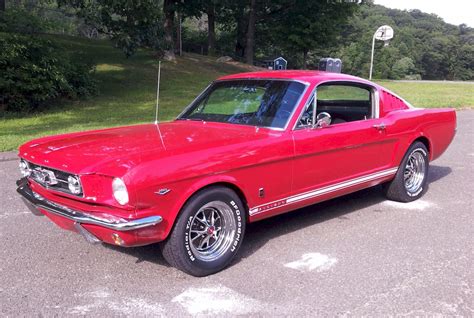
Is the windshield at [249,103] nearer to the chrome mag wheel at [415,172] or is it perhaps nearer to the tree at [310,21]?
the chrome mag wheel at [415,172]

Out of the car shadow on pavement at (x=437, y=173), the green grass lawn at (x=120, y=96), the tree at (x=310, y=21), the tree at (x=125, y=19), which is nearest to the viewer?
the car shadow on pavement at (x=437, y=173)

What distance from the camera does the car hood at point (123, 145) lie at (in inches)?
138

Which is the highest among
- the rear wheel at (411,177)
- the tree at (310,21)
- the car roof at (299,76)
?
the tree at (310,21)

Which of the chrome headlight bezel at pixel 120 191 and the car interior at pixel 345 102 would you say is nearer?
the chrome headlight bezel at pixel 120 191

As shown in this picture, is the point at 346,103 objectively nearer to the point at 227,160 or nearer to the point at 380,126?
the point at 380,126

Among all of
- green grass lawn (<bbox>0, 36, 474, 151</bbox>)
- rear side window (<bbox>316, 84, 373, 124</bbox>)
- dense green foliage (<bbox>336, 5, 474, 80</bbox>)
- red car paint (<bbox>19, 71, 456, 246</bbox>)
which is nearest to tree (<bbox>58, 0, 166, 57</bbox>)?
green grass lawn (<bbox>0, 36, 474, 151</bbox>)

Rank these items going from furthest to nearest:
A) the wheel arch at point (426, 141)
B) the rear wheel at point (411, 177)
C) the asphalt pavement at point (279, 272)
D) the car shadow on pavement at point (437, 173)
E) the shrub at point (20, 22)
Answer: the shrub at point (20, 22)
the car shadow on pavement at point (437, 173)
the wheel arch at point (426, 141)
the rear wheel at point (411, 177)
the asphalt pavement at point (279, 272)

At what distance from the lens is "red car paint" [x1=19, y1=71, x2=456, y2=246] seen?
3424 millimetres

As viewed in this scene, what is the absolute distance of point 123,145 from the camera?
3965mm

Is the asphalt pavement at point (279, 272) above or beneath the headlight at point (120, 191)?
beneath

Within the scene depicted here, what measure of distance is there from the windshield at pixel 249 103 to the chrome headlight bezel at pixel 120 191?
5.43 ft

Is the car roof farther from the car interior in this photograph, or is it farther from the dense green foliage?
the dense green foliage

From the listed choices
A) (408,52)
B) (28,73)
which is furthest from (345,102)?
(408,52)

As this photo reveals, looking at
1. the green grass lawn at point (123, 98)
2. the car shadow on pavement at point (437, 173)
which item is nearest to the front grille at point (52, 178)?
the car shadow on pavement at point (437, 173)
